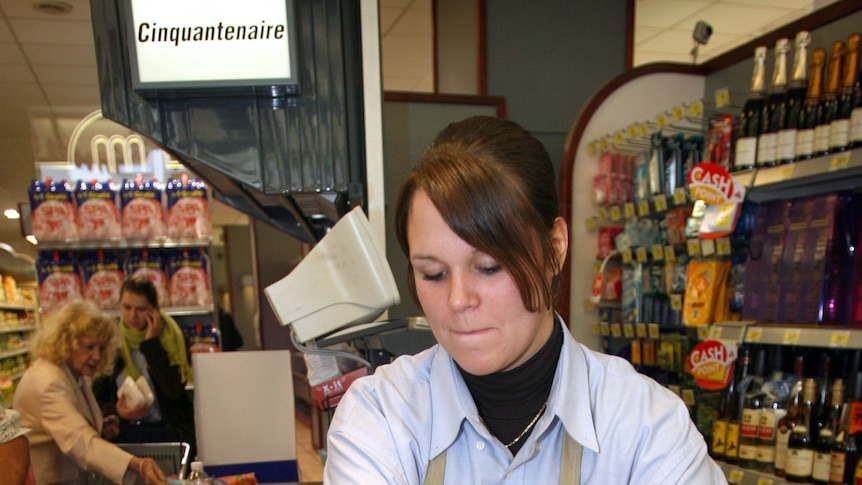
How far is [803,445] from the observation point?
1.82 meters

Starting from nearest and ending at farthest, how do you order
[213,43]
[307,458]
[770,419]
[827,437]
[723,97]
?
[213,43], [827,437], [770,419], [723,97], [307,458]

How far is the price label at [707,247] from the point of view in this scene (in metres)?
2.22

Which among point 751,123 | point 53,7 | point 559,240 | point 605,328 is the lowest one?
point 605,328

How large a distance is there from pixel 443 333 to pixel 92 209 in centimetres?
268

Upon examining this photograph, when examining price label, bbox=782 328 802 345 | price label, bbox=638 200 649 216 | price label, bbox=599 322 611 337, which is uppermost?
price label, bbox=638 200 649 216

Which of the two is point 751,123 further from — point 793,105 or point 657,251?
point 657,251

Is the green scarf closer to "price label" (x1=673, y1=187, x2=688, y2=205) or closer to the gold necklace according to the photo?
the gold necklace

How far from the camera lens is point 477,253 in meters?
0.78

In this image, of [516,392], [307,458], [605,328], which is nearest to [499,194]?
[516,392]

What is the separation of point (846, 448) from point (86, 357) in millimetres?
3047

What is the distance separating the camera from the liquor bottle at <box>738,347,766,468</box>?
1.95 m

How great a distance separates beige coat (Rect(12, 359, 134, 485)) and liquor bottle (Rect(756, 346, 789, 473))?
95.4 inches

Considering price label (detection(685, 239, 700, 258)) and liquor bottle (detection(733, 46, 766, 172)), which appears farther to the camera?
price label (detection(685, 239, 700, 258))

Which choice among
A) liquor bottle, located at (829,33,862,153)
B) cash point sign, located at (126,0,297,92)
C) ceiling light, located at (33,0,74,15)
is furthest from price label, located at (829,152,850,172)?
ceiling light, located at (33,0,74,15)
